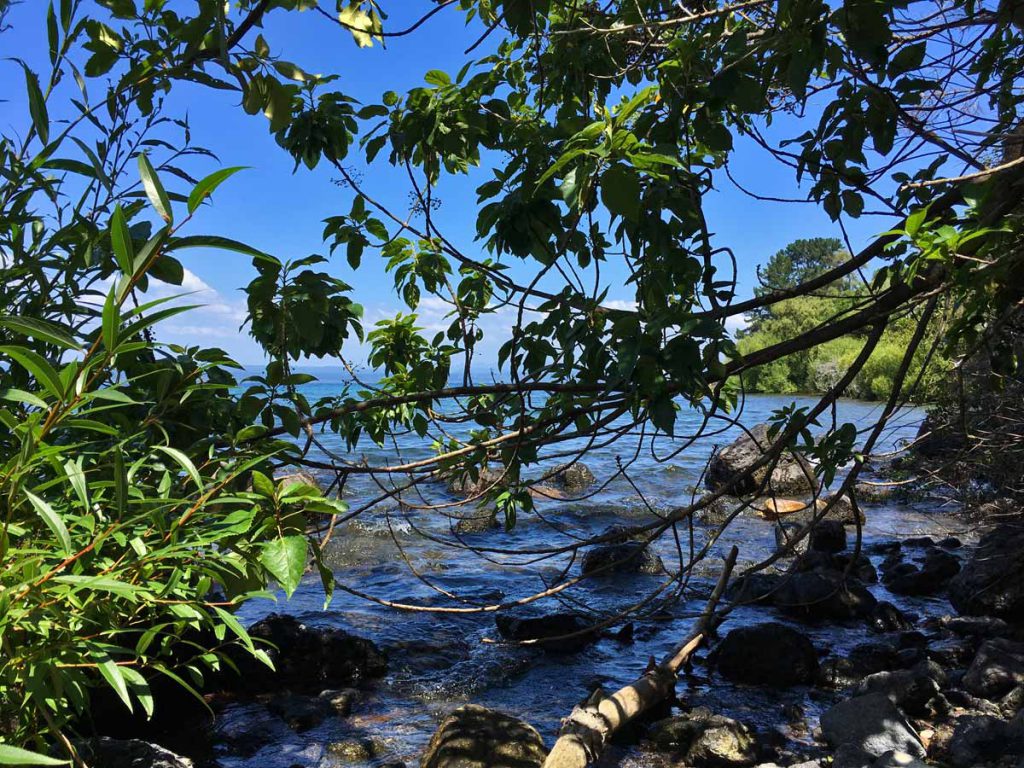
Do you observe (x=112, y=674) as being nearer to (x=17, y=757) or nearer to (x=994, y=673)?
(x=17, y=757)

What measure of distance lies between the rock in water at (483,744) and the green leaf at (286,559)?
2.95 metres

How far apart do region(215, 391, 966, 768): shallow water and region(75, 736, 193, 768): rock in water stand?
1.31 meters

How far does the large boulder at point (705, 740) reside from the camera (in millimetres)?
4266

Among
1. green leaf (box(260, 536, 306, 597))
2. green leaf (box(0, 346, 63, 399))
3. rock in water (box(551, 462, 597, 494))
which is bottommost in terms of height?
rock in water (box(551, 462, 597, 494))

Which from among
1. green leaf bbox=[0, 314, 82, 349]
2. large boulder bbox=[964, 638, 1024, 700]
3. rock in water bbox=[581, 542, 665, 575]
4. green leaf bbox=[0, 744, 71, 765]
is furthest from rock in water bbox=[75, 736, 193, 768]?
rock in water bbox=[581, 542, 665, 575]

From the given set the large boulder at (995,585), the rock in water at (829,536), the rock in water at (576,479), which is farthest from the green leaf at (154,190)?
the rock in water at (576,479)

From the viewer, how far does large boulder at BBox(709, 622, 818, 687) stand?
5.55m

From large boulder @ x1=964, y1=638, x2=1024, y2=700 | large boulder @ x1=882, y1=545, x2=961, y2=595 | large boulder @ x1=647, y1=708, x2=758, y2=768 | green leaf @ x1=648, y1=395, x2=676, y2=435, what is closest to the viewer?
green leaf @ x1=648, y1=395, x2=676, y2=435

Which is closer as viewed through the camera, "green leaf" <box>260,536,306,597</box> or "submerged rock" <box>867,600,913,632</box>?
"green leaf" <box>260,536,306,597</box>

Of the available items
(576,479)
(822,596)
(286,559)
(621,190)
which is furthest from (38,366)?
(576,479)

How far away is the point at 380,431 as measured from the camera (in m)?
3.42

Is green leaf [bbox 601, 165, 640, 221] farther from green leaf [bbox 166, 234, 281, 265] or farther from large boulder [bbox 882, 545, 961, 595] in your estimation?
large boulder [bbox 882, 545, 961, 595]

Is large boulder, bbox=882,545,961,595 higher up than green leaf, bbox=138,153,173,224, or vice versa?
green leaf, bbox=138,153,173,224

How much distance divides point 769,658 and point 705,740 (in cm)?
147
